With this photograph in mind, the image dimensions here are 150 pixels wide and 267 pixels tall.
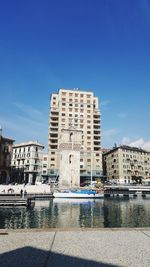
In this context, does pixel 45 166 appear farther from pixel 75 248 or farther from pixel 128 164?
pixel 75 248

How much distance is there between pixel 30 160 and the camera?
367ft

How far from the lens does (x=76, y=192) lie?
6694 centimetres

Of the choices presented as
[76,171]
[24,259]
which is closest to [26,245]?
[24,259]

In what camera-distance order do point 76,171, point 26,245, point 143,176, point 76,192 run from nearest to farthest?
point 26,245 < point 76,192 < point 76,171 < point 143,176

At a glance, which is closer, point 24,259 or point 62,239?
point 24,259

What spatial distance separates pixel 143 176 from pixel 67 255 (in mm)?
122698

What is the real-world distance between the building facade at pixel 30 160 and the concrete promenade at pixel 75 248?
99.5m

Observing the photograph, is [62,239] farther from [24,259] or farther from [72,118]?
[72,118]

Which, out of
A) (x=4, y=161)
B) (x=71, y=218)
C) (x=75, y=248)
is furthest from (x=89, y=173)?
(x=75, y=248)

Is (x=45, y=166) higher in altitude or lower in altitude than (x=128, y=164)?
lower

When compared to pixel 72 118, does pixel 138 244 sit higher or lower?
lower

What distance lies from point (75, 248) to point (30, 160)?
345 feet

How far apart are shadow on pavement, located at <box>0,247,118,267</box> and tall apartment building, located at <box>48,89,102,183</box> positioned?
99.3 m

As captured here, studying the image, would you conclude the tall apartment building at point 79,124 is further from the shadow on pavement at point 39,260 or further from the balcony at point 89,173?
the shadow on pavement at point 39,260
